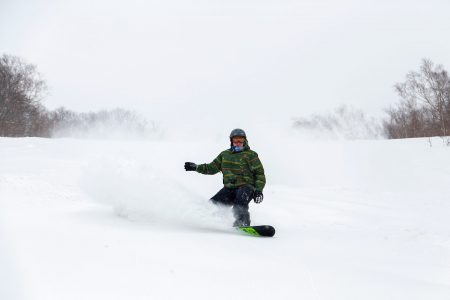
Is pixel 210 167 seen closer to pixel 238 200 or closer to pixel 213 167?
pixel 213 167

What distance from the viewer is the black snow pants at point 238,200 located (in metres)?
5.41

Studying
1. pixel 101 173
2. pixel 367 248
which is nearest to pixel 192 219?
pixel 101 173

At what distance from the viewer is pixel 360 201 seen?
9.30 meters

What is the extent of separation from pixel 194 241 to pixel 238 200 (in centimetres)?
175

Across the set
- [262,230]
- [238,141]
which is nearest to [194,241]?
[262,230]

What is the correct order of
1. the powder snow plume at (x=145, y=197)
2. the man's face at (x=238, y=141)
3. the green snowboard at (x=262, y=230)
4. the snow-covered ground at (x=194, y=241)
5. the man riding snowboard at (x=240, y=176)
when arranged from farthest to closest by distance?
the man's face at (x=238, y=141)
the man riding snowboard at (x=240, y=176)
the powder snow plume at (x=145, y=197)
the green snowboard at (x=262, y=230)
the snow-covered ground at (x=194, y=241)

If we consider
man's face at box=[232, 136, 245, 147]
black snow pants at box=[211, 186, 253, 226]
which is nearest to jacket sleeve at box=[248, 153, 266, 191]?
black snow pants at box=[211, 186, 253, 226]

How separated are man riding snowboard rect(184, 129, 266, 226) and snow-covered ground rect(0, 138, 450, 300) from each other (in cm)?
27

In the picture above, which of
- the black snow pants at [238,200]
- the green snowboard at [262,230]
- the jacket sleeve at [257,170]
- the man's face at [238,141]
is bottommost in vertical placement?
the green snowboard at [262,230]

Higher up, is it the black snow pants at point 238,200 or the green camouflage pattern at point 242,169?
the green camouflage pattern at point 242,169

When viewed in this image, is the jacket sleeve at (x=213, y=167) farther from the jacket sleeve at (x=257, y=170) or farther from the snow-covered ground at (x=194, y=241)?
the jacket sleeve at (x=257, y=170)

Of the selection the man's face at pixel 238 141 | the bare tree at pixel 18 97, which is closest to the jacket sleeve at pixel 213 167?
the man's face at pixel 238 141

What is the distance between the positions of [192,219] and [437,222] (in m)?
4.51

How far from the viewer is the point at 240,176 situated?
228 inches
